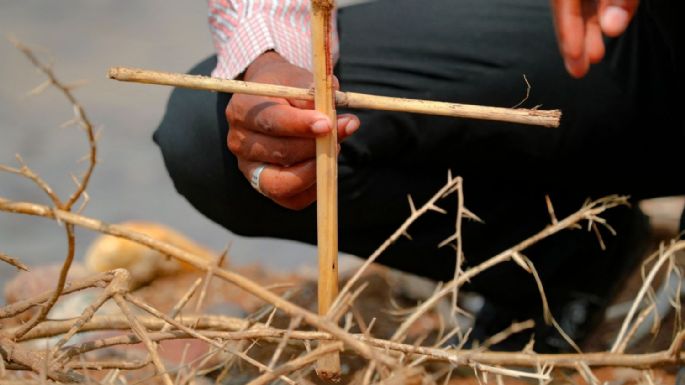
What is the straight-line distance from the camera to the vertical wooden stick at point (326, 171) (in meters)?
0.74

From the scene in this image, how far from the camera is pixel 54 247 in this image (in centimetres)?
218

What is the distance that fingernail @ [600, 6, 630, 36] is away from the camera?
2.47ft

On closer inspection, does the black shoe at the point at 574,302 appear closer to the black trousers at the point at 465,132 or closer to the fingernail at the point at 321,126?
the black trousers at the point at 465,132

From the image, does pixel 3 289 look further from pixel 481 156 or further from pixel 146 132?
pixel 481 156

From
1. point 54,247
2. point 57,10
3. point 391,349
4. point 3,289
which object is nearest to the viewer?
point 391,349

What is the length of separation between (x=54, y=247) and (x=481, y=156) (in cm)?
124

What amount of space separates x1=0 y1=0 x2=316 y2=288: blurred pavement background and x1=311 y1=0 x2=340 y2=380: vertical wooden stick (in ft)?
4.22

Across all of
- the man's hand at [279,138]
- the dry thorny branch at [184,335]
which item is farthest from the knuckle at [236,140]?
the dry thorny branch at [184,335]

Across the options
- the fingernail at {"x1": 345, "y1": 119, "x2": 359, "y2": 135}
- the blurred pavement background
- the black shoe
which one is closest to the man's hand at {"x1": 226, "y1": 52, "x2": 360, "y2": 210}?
the fingernail at {"x1": 345, "y1": 119, "x2": 359, "y2": 135}

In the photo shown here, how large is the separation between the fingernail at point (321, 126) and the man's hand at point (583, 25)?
212 millimetres

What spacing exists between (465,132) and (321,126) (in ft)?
2.00

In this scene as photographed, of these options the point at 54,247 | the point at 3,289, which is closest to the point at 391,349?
the point at 3,289

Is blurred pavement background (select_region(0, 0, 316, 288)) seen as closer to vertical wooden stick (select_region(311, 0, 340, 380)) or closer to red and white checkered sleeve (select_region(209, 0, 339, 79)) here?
red and white checkered sleeve (select_region(209, 0, 339, 79))

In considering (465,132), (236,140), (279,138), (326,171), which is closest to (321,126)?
(326,171)
